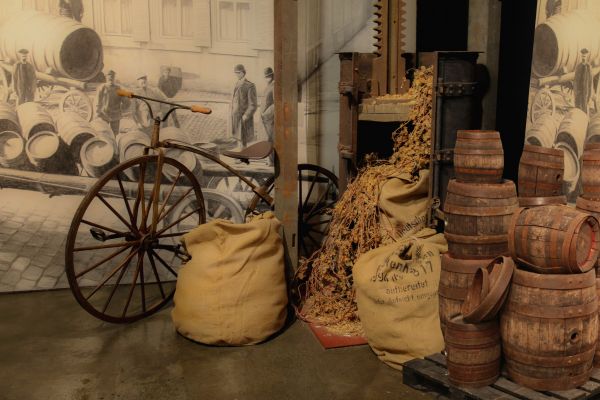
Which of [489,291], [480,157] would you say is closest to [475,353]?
[489,291]

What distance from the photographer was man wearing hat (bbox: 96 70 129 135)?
5316 millimetres

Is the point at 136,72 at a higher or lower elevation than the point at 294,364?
higher

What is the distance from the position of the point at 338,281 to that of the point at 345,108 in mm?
1260

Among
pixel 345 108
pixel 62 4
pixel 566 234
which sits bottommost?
pixel 566 234

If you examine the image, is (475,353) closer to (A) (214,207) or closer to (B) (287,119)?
(B) (287,119)

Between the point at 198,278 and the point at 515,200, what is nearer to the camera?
the point at 515,200

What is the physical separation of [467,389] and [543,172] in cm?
113

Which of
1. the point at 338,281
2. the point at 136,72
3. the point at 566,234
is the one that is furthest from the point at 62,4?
the point at 566,234

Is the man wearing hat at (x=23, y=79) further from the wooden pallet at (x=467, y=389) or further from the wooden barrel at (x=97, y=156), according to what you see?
the wooden pallet at (x=467, y=389)

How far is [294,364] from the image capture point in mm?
4039

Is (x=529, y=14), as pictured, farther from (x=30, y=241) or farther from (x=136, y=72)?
(x=30, y=241)

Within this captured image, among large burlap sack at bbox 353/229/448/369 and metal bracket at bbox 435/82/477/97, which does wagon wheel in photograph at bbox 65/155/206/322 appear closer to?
large burlap sack at bbox 353/229/448/369

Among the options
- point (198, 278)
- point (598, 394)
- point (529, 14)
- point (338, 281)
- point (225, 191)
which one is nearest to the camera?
point (598, 394)

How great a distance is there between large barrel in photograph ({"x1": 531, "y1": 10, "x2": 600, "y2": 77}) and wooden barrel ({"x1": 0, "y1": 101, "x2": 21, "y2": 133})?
3.67m
